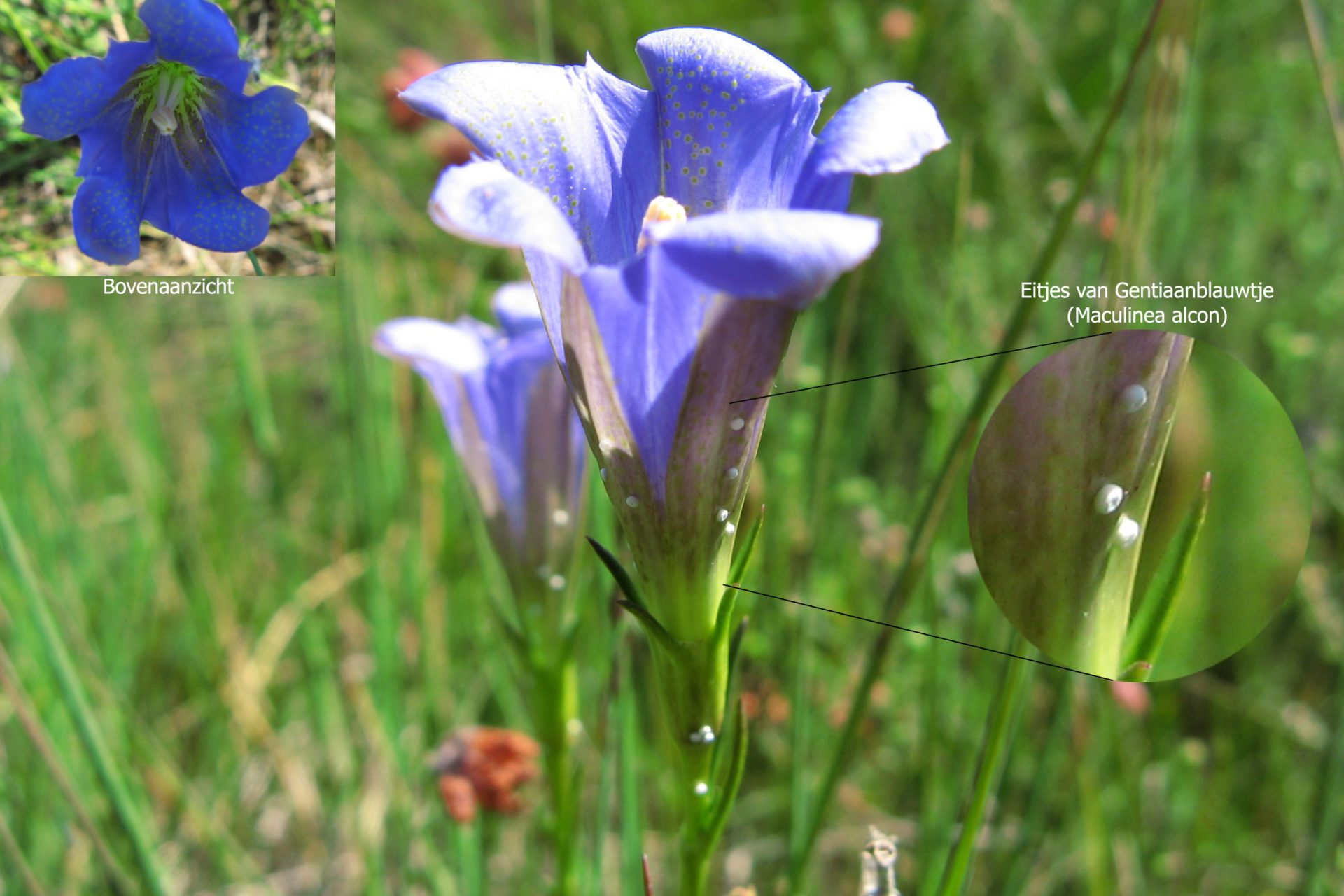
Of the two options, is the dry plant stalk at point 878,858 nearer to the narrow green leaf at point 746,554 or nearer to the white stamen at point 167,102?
the narrow green leaf at point 746,554

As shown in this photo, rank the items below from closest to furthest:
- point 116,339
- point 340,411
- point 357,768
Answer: point 357,768 → point 340,411 → point 116,339

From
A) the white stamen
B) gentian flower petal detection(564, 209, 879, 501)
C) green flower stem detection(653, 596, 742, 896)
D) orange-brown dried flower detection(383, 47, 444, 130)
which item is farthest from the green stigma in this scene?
orange-brown dried flower detection(383, 47, 444, 130)

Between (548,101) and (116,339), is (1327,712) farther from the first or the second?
(116,339)

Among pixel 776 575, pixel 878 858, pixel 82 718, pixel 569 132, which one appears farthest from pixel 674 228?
pixel 776 575

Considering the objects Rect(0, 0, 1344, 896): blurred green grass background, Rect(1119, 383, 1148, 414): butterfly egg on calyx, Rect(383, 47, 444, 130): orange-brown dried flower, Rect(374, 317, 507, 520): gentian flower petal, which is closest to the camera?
Rect(1119, 383, 1148, 414): butterfly egg on calyx

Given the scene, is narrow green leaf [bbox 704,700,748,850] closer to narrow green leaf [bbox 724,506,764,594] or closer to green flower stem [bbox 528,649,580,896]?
narrow green leaf [bbox 724,506,764,594]

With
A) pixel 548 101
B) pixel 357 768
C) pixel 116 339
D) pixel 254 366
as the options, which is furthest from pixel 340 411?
pixel 548 101
